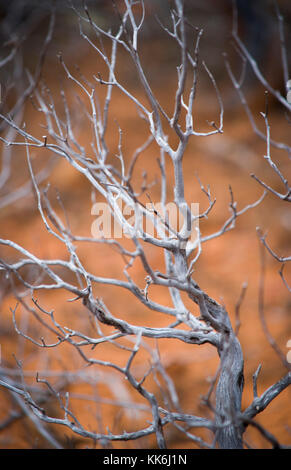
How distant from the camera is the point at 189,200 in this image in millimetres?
5875

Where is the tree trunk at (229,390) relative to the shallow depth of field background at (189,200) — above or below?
below

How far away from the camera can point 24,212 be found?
6.10 metres

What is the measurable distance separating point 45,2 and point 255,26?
3.14 metres

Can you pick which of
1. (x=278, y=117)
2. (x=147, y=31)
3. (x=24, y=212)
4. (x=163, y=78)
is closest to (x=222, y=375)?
(x=24, y=212)

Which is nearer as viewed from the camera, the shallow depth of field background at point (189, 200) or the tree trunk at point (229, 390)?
the tree trunk at point (229, 390)

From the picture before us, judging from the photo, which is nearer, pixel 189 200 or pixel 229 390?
pixel 229 390

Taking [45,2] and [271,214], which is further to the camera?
[45,2]

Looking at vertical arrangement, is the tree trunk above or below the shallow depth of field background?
below

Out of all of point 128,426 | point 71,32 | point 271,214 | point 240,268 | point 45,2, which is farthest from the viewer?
point 71,32

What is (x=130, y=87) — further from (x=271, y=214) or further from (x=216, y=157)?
(x=271, y=214)

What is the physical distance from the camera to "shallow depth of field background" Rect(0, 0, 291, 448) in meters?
4.13

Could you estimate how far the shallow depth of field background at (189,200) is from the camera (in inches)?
163

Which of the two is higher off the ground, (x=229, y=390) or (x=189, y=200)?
(x=189, y=200)

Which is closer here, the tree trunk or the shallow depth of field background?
the tree trunk
